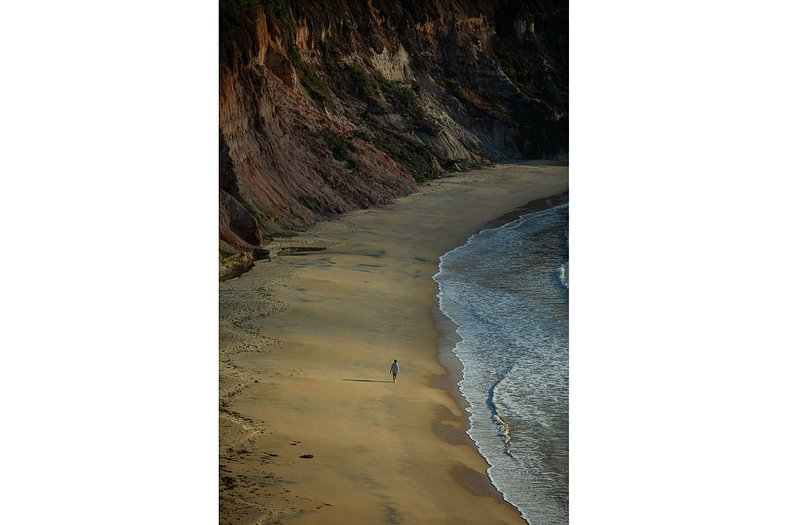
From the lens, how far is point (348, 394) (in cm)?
968

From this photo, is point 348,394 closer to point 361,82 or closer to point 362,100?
point 362,100

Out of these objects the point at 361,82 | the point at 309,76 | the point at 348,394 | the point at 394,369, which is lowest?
the point at 348,394

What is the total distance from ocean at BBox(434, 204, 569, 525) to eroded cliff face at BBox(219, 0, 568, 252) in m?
1.19

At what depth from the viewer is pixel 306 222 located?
51.1ft

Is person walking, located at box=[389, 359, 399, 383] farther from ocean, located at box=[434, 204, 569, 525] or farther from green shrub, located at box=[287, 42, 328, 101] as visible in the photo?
green shrub, located at box=[287, 42, 328, 101]

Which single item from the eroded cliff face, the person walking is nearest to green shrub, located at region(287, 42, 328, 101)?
the eroded cliff face

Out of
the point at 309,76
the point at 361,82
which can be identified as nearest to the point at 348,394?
the point at 361,82

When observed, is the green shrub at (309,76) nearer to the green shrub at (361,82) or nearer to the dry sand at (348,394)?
the green shrub at (361,82)

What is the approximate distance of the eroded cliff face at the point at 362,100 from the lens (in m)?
12.8

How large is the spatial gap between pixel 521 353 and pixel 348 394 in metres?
2.11
